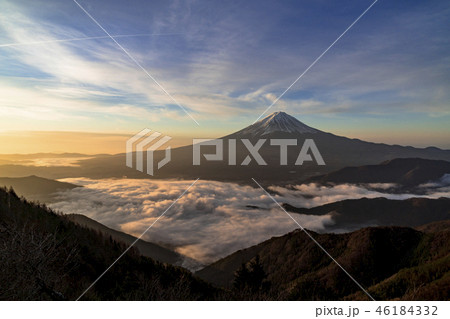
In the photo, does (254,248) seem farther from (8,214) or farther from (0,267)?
(0,267)

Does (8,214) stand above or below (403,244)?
above

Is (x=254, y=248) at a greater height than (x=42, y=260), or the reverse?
(x=42, y=260)

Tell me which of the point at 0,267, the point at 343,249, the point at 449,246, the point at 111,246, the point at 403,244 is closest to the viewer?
the point at 0,267

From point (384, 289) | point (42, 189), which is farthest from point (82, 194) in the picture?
point (384, 289)

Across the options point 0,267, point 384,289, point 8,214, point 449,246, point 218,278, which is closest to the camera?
point 0,267

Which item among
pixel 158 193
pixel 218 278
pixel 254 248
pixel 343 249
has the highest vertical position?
pixel 158 193

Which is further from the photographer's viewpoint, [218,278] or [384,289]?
[218,278]

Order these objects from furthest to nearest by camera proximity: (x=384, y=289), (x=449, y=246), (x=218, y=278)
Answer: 1. (x=218, y=278)
2. (x=449, y=246)
3. (x=384, y=289)
